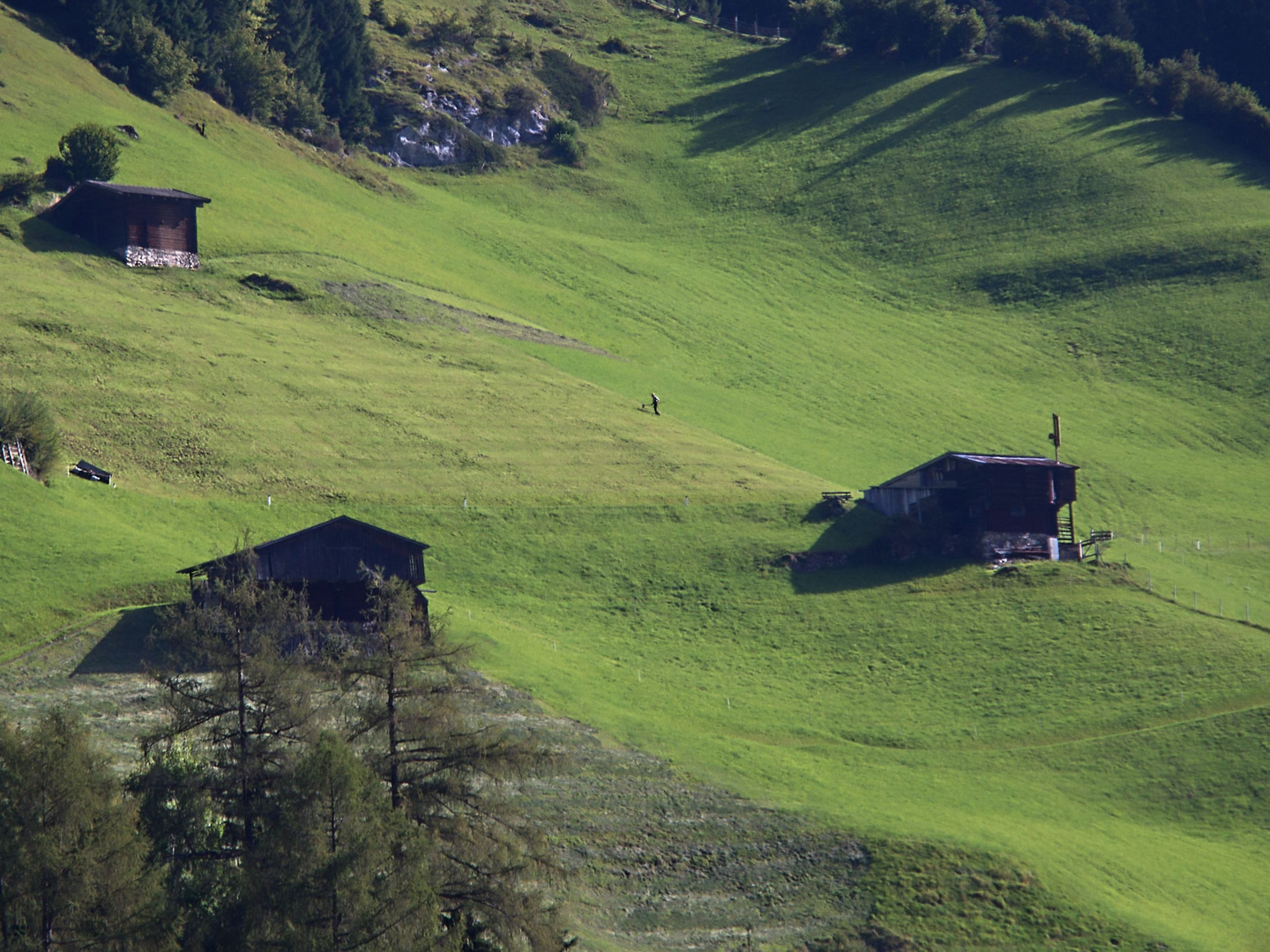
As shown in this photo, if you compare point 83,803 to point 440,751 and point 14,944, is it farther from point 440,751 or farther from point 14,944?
point 440,751

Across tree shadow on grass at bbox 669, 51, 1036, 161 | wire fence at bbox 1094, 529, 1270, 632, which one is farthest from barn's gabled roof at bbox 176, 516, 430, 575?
tree shadow on grass at bbox 669, 51, 1036, 161

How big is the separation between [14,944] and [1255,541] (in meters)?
75.3

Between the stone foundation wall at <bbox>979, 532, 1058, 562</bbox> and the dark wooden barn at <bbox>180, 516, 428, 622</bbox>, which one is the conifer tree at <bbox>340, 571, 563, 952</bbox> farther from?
the stone foundation wall at <bbox>979, 532, 1058, 562</bbox>

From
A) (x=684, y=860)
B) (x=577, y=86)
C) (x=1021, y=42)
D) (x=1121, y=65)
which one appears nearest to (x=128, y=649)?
(x=684, y=860)

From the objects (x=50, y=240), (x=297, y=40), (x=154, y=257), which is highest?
(x=297, y=40)

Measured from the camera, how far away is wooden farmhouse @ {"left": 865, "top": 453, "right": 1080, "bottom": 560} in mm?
73375

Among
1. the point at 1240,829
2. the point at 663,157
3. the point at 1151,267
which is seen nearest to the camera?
the point at 1240,829

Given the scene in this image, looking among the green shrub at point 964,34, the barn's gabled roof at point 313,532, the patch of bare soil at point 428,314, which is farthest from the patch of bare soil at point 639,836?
the green shrub at point 964,34

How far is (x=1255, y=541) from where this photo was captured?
282ft

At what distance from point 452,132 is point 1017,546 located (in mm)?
90759

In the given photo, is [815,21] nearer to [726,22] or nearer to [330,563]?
[726,22]

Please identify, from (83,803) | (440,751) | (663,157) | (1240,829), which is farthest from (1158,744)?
(663,157)

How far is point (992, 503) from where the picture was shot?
73812mm

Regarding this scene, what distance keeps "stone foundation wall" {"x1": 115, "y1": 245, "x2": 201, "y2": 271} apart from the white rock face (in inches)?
1916
